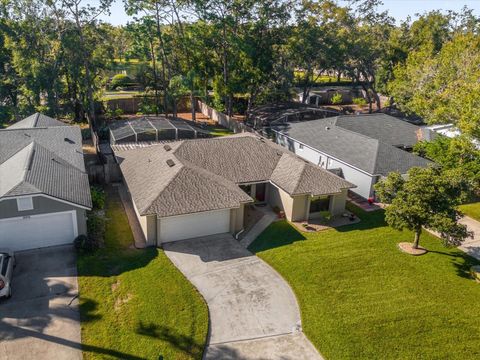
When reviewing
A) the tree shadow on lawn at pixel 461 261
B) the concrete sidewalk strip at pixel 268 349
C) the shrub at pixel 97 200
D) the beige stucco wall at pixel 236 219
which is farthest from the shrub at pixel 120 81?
the concrete sidewalk strip at pixel 268 349

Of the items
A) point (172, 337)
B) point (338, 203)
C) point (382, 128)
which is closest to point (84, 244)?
point (172, 337)

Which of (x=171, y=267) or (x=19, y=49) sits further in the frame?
(x=19, y=49)

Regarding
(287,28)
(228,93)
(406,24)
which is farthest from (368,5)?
(228,93)

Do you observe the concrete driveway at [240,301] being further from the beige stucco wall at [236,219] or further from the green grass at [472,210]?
the green grass at [472,210]

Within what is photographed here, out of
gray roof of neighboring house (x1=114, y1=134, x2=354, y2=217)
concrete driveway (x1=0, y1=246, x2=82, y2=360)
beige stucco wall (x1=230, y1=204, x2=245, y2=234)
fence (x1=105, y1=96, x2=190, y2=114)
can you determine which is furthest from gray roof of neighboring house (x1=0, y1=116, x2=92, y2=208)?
fence (x1=105, y1=96, x2=190, y2=114)

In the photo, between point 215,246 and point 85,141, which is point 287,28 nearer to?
point 85,141

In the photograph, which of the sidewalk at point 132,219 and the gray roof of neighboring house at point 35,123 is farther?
the gray roof of neighboring house at point 35,123

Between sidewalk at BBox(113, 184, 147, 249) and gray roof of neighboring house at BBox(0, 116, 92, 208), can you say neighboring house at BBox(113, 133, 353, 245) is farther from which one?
gray roof of neighboring house at BBox(0, 116, 92, 208)
